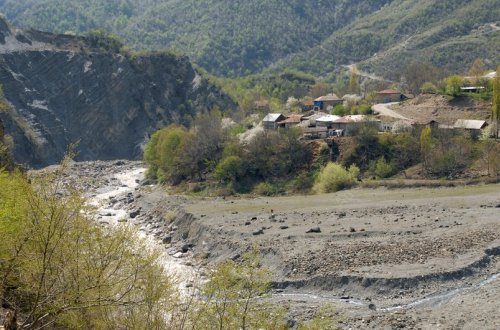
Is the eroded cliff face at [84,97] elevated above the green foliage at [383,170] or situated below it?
above

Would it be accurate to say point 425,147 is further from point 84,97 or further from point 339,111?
point 84,97

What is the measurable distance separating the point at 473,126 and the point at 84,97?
88.9 meters

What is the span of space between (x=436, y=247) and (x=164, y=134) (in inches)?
2287

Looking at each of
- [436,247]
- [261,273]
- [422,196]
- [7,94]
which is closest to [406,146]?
[422,196]

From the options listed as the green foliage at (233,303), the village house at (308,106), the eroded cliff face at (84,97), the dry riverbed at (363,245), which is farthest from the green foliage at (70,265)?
the eroded cliff face at (84,97)

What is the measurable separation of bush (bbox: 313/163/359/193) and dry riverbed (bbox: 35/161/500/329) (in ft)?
9.63

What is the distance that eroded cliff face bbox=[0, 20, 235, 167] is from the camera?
118m

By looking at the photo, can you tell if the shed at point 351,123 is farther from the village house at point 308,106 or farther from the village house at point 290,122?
the village house at point 308,106

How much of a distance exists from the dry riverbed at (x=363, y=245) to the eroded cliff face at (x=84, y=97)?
6187 cm

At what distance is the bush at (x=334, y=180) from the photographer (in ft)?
206

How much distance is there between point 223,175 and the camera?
227 ft

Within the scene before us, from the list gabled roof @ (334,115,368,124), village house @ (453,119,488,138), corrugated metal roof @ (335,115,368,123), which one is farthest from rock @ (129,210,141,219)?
village house @ (453,119,488,138)

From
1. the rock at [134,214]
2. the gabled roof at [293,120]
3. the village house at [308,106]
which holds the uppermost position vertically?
the village house at [308,106]

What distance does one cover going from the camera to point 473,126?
2726 inches
